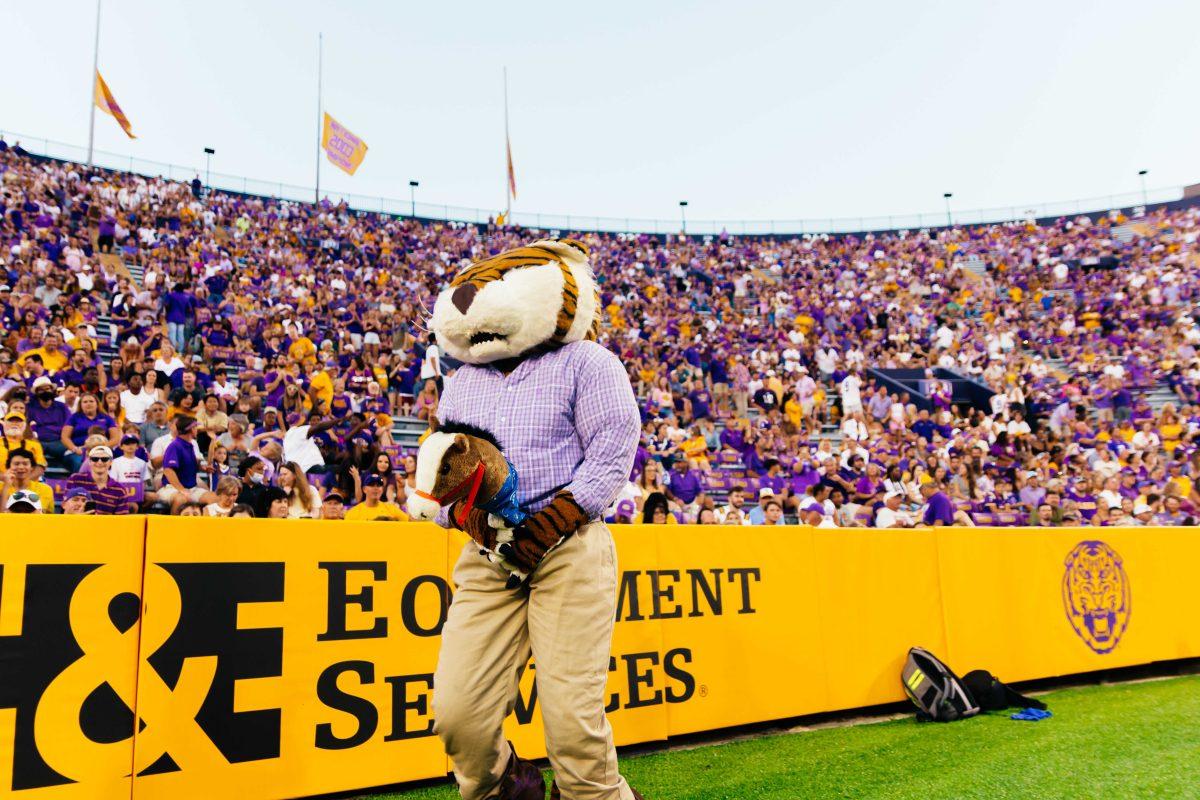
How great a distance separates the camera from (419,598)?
388 centimetres

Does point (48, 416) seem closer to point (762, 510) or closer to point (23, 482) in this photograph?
point (23, 482)

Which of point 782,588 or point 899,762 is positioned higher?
point 782,588

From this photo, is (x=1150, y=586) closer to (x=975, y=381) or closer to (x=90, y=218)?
(x=975, y=381)

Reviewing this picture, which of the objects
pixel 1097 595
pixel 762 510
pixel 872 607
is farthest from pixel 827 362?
pixel 872 607

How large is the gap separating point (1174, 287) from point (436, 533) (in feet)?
79.3

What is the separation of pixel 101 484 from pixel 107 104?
2122cm

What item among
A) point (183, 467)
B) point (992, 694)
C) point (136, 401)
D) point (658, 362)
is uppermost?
point (658, 362)

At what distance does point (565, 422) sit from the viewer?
2621 mm

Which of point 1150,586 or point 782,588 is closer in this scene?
point 782,588

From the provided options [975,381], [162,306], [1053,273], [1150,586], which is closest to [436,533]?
[1150,586]

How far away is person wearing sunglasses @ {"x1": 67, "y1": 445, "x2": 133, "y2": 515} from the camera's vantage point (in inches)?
259

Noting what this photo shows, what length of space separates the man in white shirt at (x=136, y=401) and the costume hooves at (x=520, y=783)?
729 cm

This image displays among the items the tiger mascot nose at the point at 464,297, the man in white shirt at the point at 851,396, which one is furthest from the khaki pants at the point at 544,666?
the man in white shirt at the point at 851,396

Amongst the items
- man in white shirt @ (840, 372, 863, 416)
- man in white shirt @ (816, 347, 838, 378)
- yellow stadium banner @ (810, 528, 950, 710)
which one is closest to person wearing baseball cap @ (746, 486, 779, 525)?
yellow stadium banner @ (810, 528, 950, 710)
